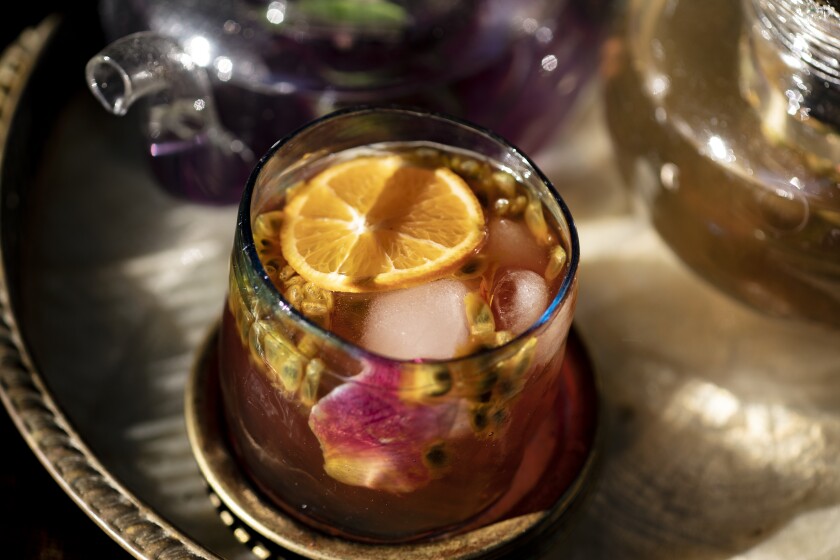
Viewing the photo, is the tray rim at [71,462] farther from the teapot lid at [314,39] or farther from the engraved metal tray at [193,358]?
the teapot lid at [314,39]

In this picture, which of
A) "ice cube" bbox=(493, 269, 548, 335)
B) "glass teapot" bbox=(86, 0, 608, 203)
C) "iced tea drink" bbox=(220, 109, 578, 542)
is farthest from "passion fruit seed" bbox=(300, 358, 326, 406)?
"glass teapot" bbox=(86, 0, 608, 203)

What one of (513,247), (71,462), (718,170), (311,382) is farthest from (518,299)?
(71,462)

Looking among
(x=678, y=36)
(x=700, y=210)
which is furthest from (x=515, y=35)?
(x=700, y=210)

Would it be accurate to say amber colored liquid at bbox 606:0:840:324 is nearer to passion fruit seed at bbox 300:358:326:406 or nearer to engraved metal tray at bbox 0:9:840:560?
engraved metal tray at bbox 0:9:840:560

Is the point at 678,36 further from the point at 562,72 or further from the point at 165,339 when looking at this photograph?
the point at 165,339

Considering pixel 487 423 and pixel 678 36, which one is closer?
pixel 487 423

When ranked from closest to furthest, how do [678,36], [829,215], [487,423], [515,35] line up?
1. [487,423]
2. [829,215]
3. [678,36]
4. [515,35]

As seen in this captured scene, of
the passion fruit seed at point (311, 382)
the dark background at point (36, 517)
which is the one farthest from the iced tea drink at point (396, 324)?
the dark background at point (36, 517)
